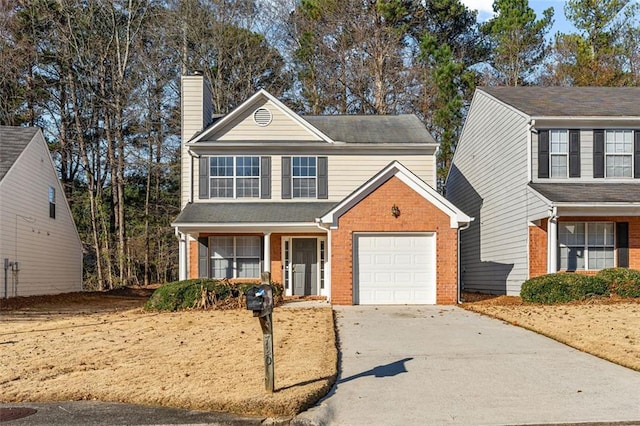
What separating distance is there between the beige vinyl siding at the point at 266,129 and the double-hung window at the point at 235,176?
75 centimetres

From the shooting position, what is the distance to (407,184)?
18688mm

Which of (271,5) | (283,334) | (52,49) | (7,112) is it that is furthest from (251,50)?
(283,334)

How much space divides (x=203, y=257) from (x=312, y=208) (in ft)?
12.4

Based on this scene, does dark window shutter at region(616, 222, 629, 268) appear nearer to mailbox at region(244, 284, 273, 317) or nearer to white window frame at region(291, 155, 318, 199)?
white window frame at region(291, 155, 318, 199)

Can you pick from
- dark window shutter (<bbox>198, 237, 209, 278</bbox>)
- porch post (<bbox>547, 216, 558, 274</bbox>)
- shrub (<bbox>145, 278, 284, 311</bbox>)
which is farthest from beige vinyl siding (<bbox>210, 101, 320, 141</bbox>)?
porch post (<bbox>547, 216, 558, 274</bbox>)

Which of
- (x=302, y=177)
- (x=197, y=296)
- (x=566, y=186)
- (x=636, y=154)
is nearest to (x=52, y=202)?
(x=302, y=177)

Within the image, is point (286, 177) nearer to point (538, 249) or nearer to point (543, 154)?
point (543, 154)

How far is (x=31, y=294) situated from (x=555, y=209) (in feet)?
58.7

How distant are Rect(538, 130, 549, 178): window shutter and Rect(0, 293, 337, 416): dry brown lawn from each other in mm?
8419

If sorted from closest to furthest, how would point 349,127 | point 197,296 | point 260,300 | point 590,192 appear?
point 260,300, point 197,296, point 590,192, point 349,127

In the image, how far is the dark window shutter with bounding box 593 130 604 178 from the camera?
20719mm

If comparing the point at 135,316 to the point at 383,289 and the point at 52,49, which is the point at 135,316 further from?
the point at 52,49

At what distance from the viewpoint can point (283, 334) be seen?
12.8 m

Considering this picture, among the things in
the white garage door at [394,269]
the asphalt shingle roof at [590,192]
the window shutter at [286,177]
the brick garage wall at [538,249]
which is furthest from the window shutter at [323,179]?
the brick garage wall at [538,249]
